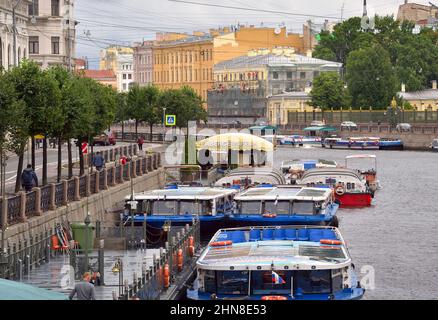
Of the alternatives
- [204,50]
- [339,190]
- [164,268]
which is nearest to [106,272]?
[164,268]

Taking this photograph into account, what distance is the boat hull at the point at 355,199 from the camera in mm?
46312

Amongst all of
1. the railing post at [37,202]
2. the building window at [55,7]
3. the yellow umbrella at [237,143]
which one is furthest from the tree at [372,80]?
the railing post at [37,202]

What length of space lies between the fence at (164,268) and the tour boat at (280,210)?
474 centimetres

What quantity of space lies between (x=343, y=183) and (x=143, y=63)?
125260 millimetres

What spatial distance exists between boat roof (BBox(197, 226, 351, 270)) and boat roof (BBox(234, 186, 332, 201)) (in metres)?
9.10

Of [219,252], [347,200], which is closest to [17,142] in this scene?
[219,252]

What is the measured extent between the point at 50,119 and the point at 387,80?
8278 centimetres

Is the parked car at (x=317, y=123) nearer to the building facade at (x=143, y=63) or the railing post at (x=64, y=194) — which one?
the building facade at (x=143, y=63)

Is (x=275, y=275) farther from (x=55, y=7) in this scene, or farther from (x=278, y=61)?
(x=278, y=61)

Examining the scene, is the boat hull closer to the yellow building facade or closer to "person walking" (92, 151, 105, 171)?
"person walking" (92, 151, 105, 171)

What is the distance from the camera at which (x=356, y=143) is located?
98000 millimetres

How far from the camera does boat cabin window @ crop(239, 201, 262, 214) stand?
34.2 m

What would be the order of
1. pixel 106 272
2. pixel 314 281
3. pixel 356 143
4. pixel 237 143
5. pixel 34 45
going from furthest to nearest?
pixel 356 143, pixel 34 45, pixel 237 143, pixel 106 272, pixel 314 281

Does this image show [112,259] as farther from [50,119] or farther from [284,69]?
[284,69]
